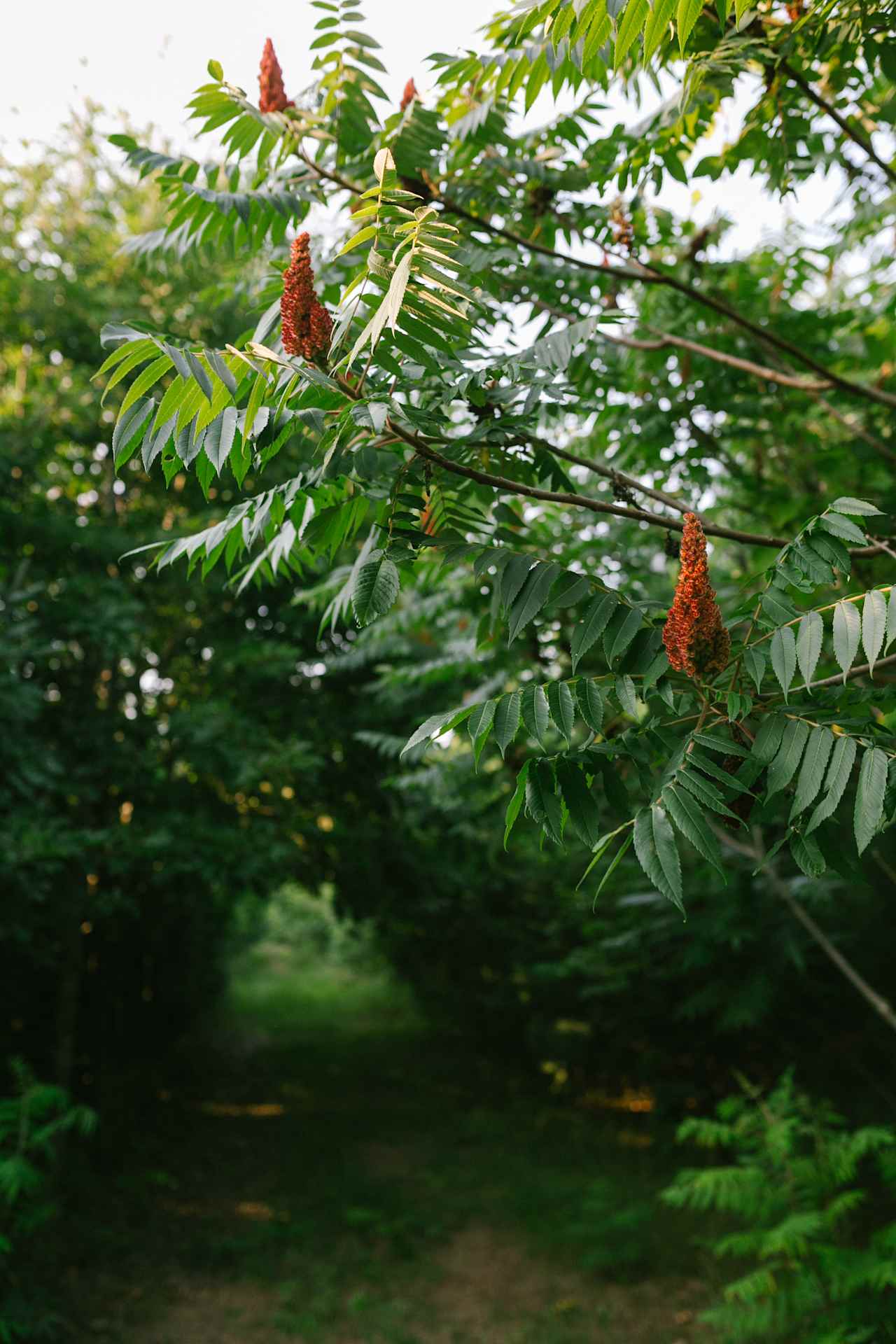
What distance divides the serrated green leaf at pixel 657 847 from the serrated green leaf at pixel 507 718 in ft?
1.01

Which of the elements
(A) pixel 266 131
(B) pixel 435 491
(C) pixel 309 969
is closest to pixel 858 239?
(A) pixel 266 131

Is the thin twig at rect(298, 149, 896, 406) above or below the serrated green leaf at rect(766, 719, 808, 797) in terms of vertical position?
above

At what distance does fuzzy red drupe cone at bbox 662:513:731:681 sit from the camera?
5.94 feet

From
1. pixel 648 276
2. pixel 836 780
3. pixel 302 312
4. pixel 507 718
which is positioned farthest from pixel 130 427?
pixel 648 276

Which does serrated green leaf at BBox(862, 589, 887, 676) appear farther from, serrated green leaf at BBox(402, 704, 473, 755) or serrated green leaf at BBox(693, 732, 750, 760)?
serrated green leaf at BBox(402, 704, 473, 755)

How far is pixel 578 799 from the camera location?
1.89m

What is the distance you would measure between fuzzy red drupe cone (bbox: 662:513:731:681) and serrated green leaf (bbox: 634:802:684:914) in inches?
12.0

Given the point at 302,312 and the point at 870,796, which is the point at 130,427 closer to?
the point at 302,312

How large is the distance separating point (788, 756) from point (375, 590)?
35.5 inches

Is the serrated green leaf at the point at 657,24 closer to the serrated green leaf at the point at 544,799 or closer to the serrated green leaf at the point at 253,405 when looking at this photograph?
the serrated green leaf at the point at 253,405

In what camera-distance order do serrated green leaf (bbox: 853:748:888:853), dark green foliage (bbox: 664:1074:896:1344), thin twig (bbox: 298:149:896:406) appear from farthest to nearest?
dark green foliage (bbox: 664:1074:896:1344)
thin twig (bbox: 298:149:896:406)
serrated green leaf (bbox: 853:748:888:853)

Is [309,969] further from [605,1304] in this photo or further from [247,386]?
[247,386]

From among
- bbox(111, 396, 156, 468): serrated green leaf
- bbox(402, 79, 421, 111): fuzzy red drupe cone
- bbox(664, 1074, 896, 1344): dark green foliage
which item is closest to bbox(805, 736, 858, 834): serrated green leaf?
bbox(111, 396, 156, 468): serrated green leaf

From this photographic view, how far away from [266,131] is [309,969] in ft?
88.9
